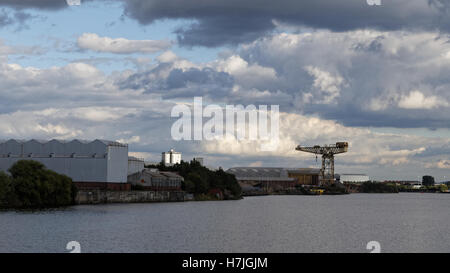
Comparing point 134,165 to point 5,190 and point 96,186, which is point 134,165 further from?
point 5,190

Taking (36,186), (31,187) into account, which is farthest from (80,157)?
(31,187)

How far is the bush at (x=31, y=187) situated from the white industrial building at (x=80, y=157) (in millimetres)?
19236

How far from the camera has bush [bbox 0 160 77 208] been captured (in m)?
Result: 78.2

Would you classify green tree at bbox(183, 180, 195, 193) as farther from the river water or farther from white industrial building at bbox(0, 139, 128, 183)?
the river water

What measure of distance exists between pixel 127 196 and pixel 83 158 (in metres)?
9.24

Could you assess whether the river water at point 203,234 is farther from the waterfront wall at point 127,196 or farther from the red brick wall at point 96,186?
the red brick wall at point 96,186

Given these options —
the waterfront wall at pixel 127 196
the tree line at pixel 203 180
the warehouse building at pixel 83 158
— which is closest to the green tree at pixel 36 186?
the waterfront wall at pixel 127 196

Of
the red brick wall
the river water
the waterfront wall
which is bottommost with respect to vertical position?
the river water

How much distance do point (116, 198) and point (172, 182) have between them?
2122 cm

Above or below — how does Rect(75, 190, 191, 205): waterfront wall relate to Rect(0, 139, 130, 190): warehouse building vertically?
below

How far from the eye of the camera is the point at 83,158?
106688 millimetres

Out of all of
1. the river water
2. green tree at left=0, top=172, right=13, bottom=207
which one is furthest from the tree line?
the river water
